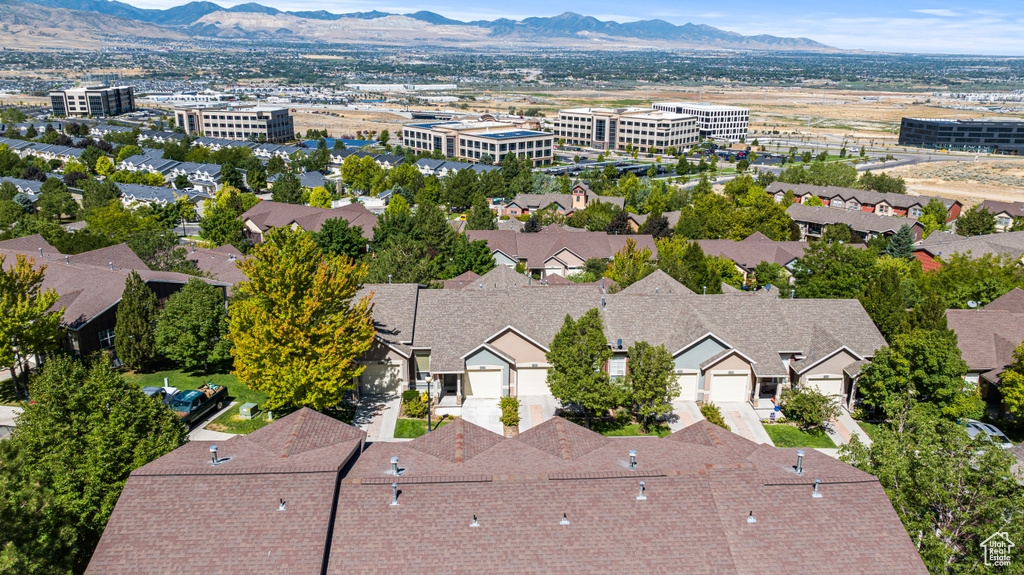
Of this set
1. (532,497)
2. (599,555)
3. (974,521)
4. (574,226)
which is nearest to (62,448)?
(532,497)

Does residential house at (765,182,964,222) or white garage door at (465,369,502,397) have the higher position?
residential house at (765,182,964,222)

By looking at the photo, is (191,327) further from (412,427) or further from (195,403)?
(412,427)

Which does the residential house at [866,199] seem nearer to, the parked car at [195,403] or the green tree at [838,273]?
the green tree at [838,273]

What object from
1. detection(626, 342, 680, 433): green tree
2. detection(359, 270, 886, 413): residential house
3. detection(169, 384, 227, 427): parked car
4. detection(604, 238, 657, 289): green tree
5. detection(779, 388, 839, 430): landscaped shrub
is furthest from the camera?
detection(604, 238, 657, 289): green tree

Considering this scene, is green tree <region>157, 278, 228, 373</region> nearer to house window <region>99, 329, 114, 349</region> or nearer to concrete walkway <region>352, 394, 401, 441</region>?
house window <region>99, 329, 114, 349</region>

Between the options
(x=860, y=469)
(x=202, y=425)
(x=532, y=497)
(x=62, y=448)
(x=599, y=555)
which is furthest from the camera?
(x=202, y=425)

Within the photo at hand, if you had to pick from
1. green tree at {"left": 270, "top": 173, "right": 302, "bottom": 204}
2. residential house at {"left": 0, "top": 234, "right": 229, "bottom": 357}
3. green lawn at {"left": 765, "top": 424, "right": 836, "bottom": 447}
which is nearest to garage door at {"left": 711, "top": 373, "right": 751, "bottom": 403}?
green lawn at {"left": 765, "top": 424, "right": 836, "bottom": 447}

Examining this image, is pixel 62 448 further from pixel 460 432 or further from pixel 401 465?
pixel 460 432
